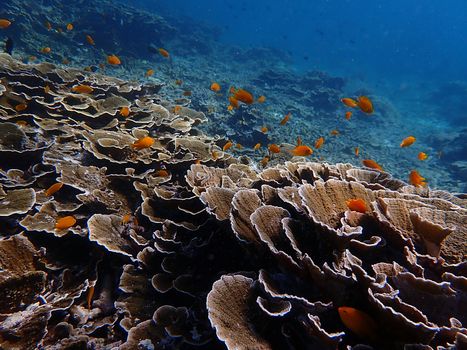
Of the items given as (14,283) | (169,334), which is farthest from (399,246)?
(14,283)

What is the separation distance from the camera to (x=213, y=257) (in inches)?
109

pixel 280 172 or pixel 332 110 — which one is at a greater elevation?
pixel 332 110

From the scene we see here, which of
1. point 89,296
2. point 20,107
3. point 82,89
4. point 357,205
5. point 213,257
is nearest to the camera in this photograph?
point 357,205

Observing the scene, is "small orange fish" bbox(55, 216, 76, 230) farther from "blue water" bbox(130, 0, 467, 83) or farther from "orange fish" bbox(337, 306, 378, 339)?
"blue water" bbox(130, 0, 467, 83)

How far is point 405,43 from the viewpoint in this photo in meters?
91.1

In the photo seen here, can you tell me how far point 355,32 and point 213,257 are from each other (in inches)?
4997

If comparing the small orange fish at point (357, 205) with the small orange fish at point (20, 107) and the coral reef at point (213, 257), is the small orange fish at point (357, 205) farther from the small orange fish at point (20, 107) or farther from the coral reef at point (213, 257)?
the small orange fish at point (20, 107)

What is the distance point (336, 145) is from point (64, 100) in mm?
12837

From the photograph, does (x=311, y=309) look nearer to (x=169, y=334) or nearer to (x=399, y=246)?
(x=399, y=246)

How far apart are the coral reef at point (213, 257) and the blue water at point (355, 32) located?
78.0 ft

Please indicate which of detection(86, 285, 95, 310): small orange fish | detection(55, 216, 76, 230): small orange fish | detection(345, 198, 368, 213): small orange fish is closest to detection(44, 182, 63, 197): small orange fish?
detection(55, 216, 76, 230): small orange fish

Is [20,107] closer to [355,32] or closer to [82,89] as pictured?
[82,89]

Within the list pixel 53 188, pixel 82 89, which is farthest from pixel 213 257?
pixel 82 89

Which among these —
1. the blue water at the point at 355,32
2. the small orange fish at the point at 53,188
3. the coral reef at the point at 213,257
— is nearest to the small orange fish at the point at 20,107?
the coral reef at the point at 213,257
